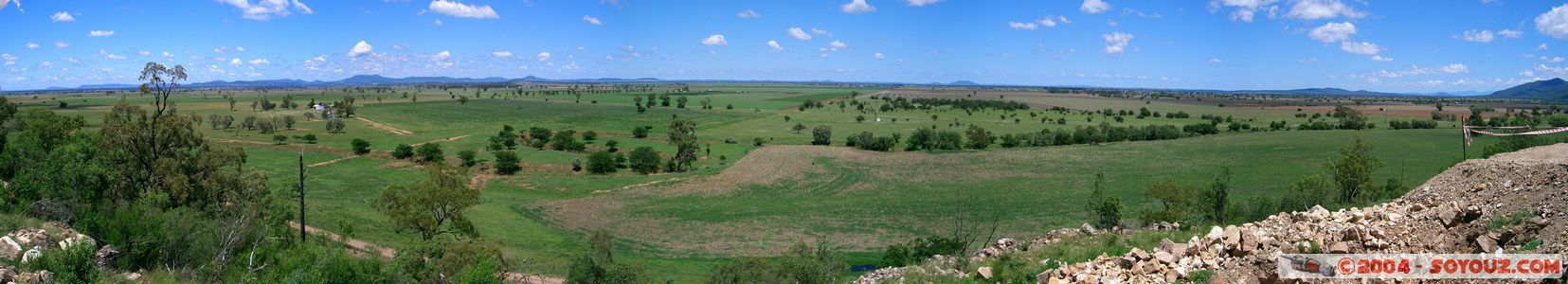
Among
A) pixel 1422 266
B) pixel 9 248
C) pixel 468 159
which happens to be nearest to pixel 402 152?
pixel 468 159

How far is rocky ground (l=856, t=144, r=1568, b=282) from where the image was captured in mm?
12836

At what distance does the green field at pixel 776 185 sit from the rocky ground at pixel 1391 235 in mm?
20932

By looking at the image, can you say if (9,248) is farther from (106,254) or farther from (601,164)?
(601,164)

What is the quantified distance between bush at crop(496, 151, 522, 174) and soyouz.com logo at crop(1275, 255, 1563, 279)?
6244cm

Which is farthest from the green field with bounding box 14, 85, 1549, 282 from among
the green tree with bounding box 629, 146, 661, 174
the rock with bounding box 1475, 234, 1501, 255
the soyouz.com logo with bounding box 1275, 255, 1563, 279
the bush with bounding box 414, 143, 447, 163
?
the rock with bounding box 1475, 234, 1501, 255

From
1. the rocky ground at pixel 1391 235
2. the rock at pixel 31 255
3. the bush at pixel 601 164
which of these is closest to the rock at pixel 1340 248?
the rocky ground at pixel 1391 235

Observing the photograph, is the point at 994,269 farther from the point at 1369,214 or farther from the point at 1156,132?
the point at 1156,132

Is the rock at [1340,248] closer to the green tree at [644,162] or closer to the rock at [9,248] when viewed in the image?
the rock at [9,248]

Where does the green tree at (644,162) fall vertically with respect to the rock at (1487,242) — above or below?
below

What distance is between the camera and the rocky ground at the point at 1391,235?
12836mm

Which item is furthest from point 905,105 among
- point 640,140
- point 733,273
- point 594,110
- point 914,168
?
point 733,273

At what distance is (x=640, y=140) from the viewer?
9838 centimetres

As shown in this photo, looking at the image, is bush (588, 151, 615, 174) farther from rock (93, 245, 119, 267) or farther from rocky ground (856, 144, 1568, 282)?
rocky ground (856, 144, 1568, 282)

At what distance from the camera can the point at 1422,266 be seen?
1253 centimetres
